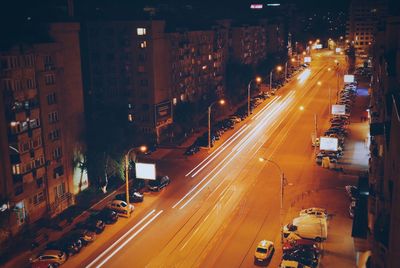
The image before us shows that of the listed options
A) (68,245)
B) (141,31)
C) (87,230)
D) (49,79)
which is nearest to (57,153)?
(49,79)

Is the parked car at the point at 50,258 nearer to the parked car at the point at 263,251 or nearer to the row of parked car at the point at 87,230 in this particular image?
the row of parked car at the point at 87,230

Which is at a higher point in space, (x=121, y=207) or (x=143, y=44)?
(x=143, y=44)

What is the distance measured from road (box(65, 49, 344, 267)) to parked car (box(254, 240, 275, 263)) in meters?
0.59

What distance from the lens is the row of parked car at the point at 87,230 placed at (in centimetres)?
3953

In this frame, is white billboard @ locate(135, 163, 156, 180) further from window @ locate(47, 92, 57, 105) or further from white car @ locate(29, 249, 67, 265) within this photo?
white car @ locate(29, 249, 67, 265)

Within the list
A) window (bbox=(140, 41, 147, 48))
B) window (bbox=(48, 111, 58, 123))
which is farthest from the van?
window (bbox=(140, 41, 147, 48))

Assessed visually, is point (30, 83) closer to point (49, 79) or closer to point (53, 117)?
point (49, 79)

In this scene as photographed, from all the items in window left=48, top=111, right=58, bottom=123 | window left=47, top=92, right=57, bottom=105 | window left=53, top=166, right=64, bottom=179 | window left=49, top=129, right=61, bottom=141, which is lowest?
window left=53, top=166, right=64, bottom=179

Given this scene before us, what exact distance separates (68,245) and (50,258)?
225 cm

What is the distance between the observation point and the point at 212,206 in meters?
49.7

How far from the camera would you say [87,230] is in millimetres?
44281

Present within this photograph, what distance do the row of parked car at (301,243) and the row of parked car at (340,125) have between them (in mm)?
18955

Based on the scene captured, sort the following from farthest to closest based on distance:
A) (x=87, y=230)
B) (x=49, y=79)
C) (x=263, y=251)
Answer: (x=49, y=79) < (x=87, y=230) < (x=263, y=251)

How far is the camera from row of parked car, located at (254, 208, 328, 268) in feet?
122
